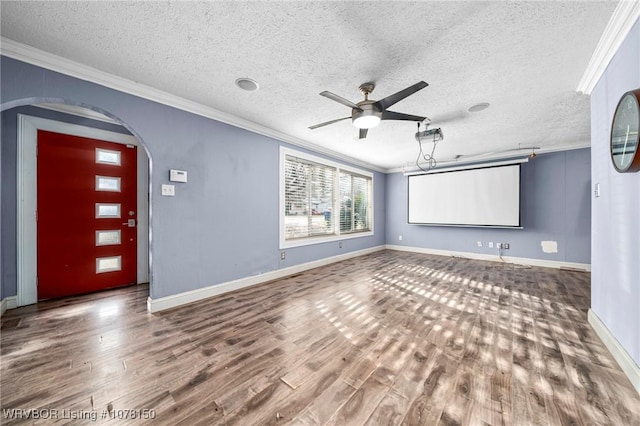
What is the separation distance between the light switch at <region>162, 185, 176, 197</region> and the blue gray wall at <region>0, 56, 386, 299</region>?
0.05 m

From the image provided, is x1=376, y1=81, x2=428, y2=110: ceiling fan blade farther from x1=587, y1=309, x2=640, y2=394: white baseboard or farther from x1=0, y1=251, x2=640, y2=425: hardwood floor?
x1=587, y1=309, x2=640, y2=394: white baseboard

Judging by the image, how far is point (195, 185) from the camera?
3094mm

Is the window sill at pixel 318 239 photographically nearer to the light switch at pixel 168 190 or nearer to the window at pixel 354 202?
the window at pixel 354 202

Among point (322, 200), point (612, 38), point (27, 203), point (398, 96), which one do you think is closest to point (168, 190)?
point (27, 203)

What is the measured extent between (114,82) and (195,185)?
130 cm

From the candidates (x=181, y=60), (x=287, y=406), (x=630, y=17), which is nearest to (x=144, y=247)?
(x=181, y=60)

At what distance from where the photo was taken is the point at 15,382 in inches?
61.9

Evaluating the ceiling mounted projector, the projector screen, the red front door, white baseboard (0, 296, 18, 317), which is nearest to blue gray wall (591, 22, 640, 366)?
the ceiling mounted projector

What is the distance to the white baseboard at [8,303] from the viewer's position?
2.58m

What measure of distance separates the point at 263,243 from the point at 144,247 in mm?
1928

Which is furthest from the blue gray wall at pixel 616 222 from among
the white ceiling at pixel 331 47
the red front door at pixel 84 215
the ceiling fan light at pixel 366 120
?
the red front door at pixel 84 215

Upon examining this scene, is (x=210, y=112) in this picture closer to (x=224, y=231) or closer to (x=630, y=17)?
(x=224, y=231)

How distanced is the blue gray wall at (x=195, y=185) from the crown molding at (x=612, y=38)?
3808 mm

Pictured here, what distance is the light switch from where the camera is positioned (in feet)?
9.21
